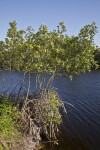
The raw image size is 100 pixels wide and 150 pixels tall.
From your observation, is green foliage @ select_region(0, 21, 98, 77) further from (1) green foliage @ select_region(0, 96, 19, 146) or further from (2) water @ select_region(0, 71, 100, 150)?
(2) water @ select_region(0, 71, 100, 150)

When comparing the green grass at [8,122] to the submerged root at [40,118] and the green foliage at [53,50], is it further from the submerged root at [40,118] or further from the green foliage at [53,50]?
the green foliage at [53,50]

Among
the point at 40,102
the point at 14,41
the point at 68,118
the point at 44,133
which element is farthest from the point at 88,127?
the point at 14,41

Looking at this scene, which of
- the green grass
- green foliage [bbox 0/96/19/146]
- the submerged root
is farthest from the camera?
the submerged root

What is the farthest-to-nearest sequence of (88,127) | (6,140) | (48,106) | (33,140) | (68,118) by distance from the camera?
(68,118)
(88,127)
(48,106)
(33,140)
(6,140)

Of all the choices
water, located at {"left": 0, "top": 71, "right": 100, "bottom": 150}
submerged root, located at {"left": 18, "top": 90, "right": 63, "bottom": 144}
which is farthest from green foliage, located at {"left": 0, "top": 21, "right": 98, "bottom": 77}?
water, located at {"left": 0, "top": 71, "right": 100, "bottom": 150}

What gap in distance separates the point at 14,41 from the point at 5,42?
0.96 meters

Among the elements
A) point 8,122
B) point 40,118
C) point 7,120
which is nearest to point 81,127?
point 40,118

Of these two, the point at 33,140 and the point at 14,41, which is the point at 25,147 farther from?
the point at 14,41

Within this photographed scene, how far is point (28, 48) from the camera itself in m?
11.7

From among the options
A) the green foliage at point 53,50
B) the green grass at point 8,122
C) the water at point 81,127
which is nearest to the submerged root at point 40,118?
the green grass at point 8,122

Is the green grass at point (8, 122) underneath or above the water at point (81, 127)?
above

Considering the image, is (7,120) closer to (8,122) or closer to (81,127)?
(8,122)

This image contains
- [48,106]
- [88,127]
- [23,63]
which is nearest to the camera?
[23,63]

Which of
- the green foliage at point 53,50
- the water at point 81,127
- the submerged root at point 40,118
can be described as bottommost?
the water at point 81,127
